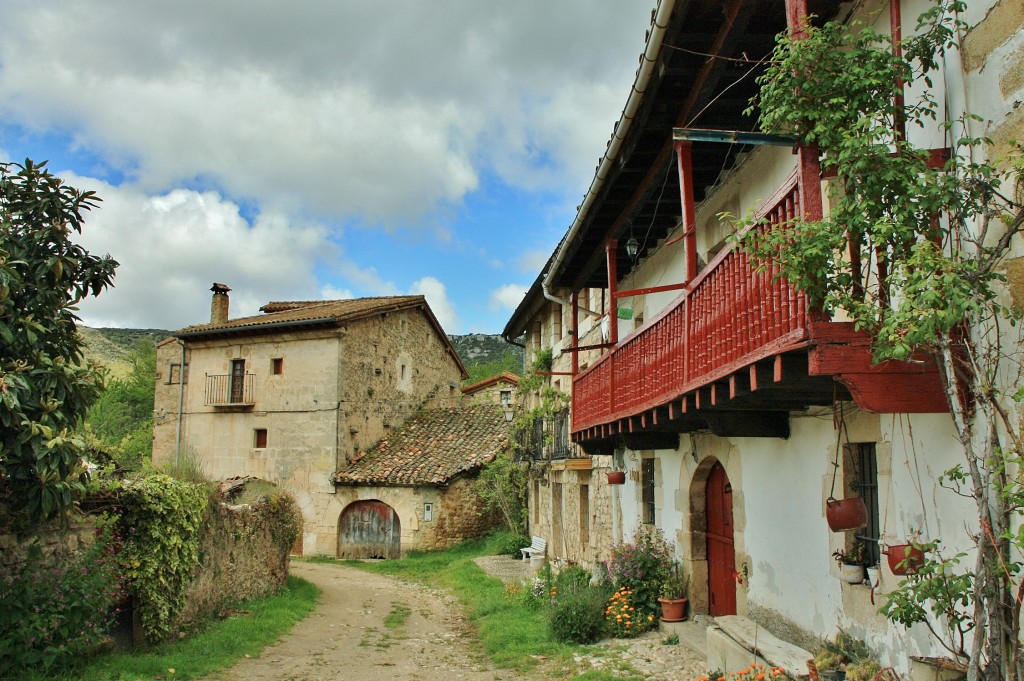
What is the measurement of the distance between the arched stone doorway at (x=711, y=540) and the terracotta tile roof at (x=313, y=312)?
15802mm

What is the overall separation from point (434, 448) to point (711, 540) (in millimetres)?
16089

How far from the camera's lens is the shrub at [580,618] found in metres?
9.28

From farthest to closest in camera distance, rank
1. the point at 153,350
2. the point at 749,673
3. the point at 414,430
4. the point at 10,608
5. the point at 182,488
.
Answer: the point at 153,350
the point at 414,430
the point at 182,488
the point at 10,608
the point at 749,673

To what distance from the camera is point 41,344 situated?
24.5 feet

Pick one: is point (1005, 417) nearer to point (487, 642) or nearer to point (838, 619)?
point (838, 619)

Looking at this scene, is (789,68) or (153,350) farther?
(153,350)

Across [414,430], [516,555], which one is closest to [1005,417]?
[516,555]

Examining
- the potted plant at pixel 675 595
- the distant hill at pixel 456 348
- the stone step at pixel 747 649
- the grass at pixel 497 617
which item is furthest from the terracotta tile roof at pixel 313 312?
the distant hill at pixel 456 348

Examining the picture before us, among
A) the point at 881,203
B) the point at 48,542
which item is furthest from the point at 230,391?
the point at 881,203

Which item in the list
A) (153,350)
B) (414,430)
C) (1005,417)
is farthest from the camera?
(153,350)

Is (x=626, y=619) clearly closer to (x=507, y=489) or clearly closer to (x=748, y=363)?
(x=748, y=363)

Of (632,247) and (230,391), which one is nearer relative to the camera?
(632,247)

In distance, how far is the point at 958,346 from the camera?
367 centimetres

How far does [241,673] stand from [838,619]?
6.77 meters
